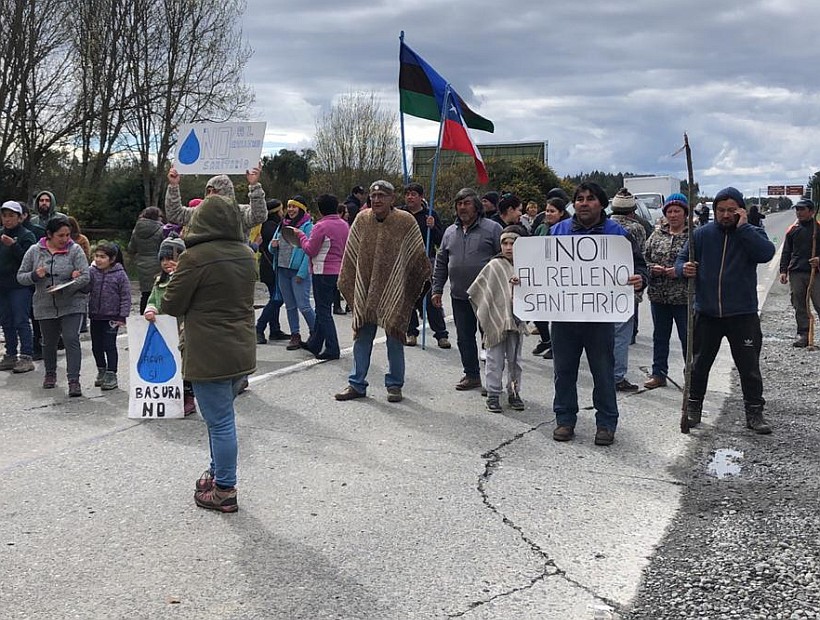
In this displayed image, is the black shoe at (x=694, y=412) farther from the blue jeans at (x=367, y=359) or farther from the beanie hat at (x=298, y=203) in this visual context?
the beanie hat at (x=298, y=203)

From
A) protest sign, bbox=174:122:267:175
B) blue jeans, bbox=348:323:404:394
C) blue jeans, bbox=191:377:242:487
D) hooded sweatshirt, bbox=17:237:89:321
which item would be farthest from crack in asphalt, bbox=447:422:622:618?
protest sign, bbox=174:122:267:175

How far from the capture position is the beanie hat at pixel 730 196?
6.70 metres

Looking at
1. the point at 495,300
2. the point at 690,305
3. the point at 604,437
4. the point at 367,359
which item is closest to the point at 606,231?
the point at 690,305

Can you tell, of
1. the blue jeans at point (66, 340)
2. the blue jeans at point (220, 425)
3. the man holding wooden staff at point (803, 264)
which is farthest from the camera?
the man holding wooden staff at point (803, 264)

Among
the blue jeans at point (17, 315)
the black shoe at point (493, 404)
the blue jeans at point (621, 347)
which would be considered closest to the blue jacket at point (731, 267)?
the blue jeans at point (621, 347)

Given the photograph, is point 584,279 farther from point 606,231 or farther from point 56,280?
point 56,280

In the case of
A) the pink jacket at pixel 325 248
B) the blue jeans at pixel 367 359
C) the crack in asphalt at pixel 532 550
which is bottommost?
the crack in asphalt at pixel 532 550

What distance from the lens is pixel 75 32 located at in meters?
25.1

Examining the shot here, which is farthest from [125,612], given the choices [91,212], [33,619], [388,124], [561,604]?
[388,124]

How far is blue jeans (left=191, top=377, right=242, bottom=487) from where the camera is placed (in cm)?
498

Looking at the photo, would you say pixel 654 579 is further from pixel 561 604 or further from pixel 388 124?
pixel 388 124

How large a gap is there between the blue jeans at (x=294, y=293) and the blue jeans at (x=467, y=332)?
Result: 2.64 meters

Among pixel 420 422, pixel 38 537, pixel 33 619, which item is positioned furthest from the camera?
pixel 420 422

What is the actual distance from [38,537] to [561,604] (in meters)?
2.72
